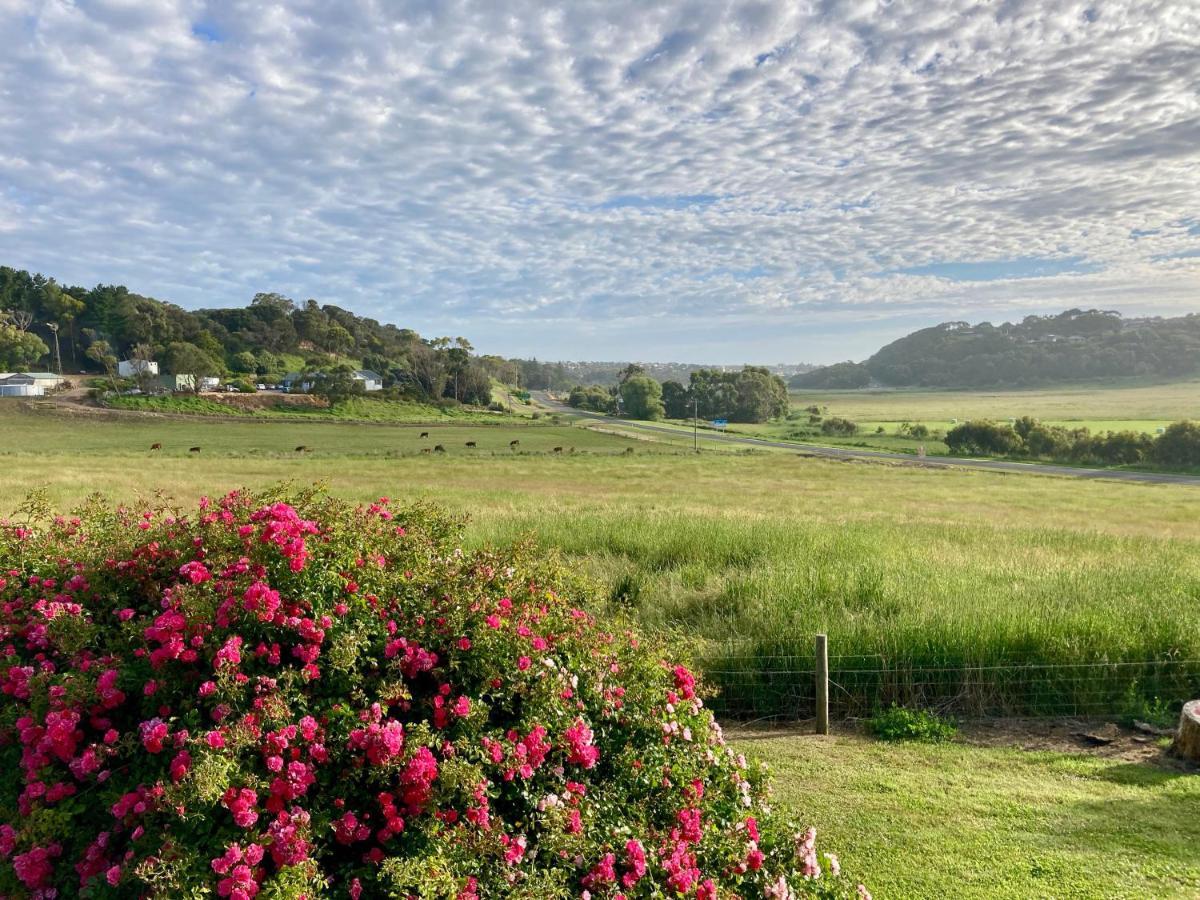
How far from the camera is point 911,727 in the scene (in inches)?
302

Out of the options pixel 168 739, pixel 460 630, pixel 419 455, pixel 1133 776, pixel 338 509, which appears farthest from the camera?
pixel 419 455

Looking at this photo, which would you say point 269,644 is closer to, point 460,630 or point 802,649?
point 460,630

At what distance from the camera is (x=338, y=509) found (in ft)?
14.1

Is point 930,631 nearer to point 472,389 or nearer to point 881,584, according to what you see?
point 881,584

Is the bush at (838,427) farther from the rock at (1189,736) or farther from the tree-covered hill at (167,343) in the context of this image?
the rock at (1189,736)

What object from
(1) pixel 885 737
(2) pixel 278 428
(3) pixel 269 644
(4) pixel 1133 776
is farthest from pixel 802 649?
(2) pixel 278 428

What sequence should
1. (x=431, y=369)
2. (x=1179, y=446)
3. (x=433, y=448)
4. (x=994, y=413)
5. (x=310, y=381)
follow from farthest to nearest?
(x=994, y=413), (x=431, y=369), (x=310, y=381), (x=1179, y=446), (x=433, y=448)

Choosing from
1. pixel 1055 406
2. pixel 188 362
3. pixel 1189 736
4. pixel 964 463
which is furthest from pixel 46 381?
pixel 1055 406

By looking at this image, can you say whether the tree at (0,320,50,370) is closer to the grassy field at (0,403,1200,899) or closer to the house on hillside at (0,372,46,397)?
the house on hillside at (0,372,46,397)

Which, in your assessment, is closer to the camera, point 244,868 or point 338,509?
point 244,868

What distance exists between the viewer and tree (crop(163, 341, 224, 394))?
96688mm

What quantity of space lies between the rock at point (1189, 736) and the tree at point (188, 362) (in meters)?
107

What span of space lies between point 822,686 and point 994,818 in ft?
7.61

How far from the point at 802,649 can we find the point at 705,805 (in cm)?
561
